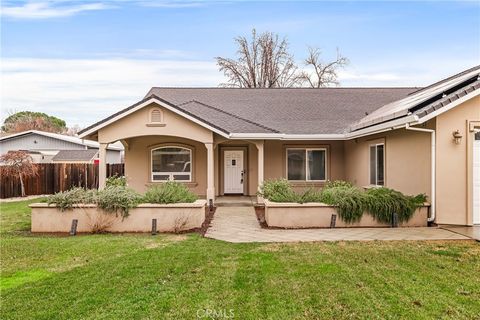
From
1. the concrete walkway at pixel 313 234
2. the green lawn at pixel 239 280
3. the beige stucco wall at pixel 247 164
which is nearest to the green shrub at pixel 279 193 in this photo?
the concrete walkway at pixel 313 234

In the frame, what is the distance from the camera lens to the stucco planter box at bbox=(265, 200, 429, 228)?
387 inches

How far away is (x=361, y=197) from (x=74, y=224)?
721 centimetres

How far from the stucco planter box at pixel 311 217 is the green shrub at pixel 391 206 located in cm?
13

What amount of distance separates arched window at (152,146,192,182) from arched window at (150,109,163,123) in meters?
2.71

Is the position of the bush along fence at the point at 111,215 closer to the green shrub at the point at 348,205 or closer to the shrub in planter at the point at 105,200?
the shrub in planter at the point at 105,200

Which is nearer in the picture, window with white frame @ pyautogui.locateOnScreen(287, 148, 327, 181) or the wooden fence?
window with white frame @ pyautogui.locateOnScreen(287, 148, 327, 181)

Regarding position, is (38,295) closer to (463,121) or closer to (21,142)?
(463,121)

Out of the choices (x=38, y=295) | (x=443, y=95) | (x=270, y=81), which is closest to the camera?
(x=38, y=295)

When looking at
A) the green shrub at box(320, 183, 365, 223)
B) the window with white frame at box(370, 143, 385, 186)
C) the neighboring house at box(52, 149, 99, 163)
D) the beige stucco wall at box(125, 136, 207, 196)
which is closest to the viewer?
the green shrub at box(320, 183, 365, 223)

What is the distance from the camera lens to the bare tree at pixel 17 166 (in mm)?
18391

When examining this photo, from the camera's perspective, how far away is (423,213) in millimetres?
9859

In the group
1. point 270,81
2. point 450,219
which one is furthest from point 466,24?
point 270,81

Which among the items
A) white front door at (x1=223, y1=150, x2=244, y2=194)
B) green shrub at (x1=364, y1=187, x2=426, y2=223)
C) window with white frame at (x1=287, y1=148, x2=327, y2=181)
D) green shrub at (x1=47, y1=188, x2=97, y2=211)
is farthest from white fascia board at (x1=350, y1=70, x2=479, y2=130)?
green shrub at (x1=47, y1=188, x2=97, y2=211)

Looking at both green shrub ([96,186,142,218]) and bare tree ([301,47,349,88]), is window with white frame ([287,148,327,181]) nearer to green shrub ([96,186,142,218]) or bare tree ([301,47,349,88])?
green shrub ([96,186,142,218])
